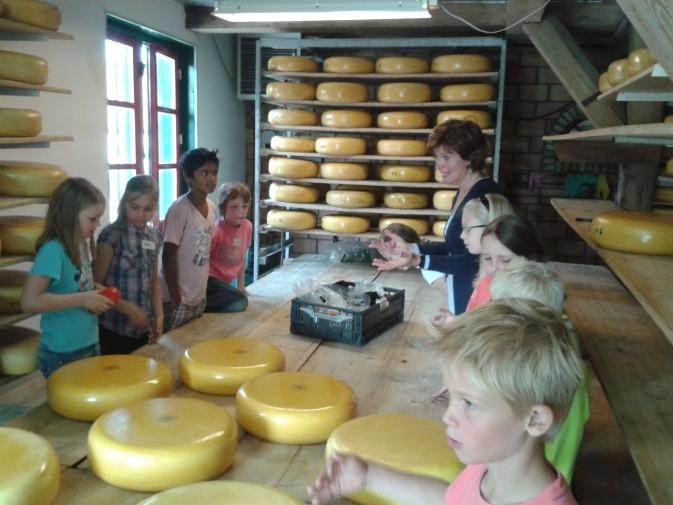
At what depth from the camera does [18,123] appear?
2.89 meters

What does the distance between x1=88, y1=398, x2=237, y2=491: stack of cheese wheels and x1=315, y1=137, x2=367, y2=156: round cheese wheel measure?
3.23 meters

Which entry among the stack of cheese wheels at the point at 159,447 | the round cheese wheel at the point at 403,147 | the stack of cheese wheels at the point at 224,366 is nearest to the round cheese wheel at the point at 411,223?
the round cheese wheel at the point at 403,147

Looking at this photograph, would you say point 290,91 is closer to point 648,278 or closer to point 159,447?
point 648,278

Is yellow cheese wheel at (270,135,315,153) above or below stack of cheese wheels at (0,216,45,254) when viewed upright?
above

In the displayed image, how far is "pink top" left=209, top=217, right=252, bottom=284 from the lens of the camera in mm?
3400

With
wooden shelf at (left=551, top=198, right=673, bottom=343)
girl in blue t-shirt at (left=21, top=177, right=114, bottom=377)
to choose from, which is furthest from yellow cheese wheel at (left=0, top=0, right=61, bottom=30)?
wooden shelf at (left=551, top=198, right=673, bottom=343)

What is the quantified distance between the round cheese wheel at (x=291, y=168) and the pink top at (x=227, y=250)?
1217 millimetres

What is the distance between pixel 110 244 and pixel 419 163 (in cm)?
271

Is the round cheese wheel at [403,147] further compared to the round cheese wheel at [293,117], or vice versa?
the round cheese wheel at [293,117]

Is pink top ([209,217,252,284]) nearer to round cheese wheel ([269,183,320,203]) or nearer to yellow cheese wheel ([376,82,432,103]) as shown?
round cheese wheel ([269,183,320,203])

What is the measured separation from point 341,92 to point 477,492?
375cm

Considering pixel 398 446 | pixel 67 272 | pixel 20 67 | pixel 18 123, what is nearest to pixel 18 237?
pixel 18 123

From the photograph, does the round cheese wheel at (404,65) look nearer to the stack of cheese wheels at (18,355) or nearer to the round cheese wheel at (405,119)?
the round cheese wheel at (405,119)

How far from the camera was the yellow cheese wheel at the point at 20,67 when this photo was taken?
283 cm
